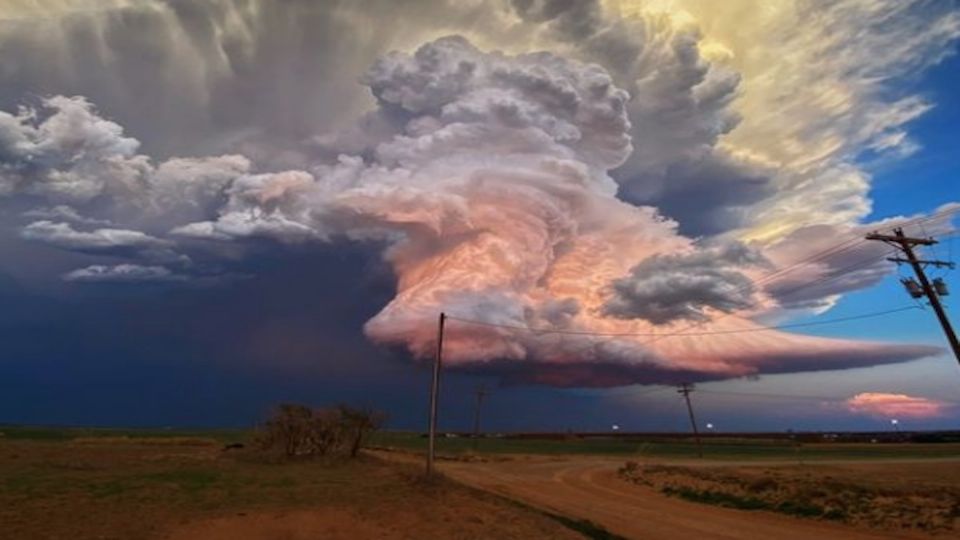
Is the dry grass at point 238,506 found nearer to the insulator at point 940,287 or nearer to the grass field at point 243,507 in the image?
the grass field at point 243,507

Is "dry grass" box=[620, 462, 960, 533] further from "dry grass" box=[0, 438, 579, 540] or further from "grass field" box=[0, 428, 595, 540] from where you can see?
"dry grass" box=[0, 438, 579, 540]

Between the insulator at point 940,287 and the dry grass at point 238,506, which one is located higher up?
the insulator at point 940,287

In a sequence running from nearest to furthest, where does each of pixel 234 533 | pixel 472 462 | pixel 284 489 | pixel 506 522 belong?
pixel 234 533 < pixel 506 522 < pixel 284 489 < pixel 472 462

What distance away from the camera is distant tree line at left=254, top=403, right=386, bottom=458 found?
5978cm

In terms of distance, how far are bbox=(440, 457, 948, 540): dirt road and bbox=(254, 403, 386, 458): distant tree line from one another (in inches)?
427

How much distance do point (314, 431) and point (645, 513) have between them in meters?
34.0

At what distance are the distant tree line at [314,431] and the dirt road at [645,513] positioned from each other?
35.6ft

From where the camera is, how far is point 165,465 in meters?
49.8

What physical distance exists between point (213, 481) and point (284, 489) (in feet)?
19.1

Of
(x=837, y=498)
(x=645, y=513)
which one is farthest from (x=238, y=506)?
(x=837, y=498)

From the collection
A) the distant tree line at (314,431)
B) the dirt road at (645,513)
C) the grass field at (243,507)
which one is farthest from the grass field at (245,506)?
the distant tree line at (314,431)

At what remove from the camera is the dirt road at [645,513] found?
90.0 feet

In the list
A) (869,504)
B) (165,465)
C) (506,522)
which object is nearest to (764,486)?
(869,504)

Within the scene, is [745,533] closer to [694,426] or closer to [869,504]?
[869,504]
